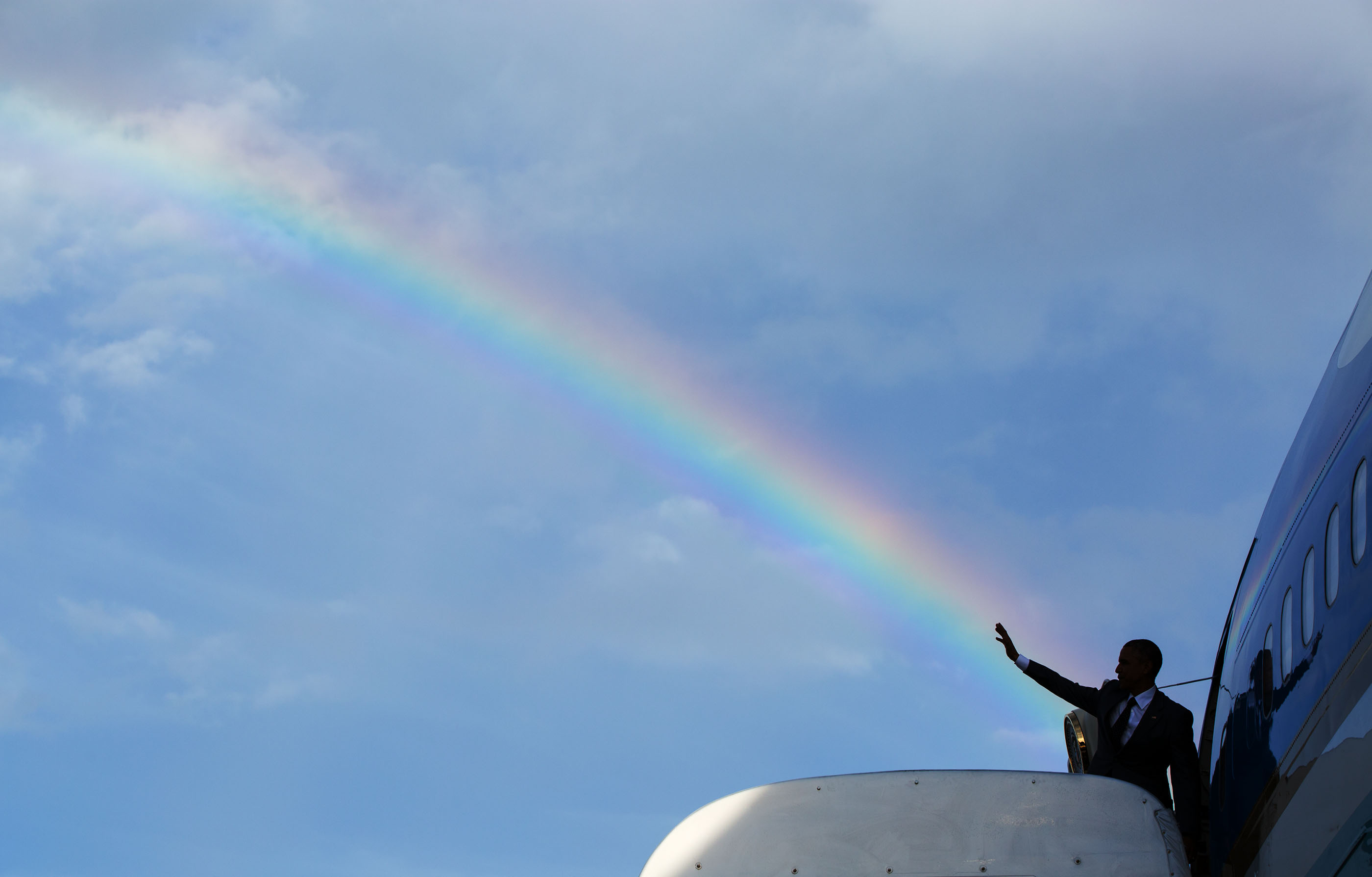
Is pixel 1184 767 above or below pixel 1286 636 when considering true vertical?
below

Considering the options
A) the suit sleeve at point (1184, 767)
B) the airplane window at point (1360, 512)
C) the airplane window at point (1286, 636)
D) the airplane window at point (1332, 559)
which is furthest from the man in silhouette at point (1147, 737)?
the airplane window at point (1360, 512)

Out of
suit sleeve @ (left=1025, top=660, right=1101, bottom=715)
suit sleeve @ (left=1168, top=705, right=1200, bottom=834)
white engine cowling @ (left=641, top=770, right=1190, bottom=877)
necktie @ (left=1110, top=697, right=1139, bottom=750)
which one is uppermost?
suit sleeve @ (left=1025, top=660, right=1101, bottom=715)

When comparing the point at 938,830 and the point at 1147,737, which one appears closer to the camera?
the point at 938,830

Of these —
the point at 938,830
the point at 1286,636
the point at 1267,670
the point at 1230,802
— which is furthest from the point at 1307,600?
the point at 938,830

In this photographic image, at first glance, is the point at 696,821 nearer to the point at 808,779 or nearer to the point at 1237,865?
the point at 808,779

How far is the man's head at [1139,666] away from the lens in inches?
261

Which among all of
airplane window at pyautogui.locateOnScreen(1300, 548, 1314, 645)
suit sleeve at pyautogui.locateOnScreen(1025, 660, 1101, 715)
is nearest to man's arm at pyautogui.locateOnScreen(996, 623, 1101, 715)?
suit sleeve at pyautogui.locateOnScreen(1025, 660, 1101, 715)

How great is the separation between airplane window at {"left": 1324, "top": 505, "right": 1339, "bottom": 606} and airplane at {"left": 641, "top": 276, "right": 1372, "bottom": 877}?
1 cm

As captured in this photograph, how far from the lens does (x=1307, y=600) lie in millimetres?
5375

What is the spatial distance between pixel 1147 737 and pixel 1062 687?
811 mm

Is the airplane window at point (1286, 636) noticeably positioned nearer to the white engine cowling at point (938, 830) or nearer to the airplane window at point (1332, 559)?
the airplane window at point (1332, 559)

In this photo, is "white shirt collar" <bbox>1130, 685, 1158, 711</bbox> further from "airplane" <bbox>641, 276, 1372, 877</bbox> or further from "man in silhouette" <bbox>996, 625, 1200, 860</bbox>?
"airplane" <bbox>641, 276, 1372, 877</bbox>

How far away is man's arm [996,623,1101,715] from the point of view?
275 inches

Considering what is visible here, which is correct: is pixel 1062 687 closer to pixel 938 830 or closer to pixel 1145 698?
pixel 1145 698
